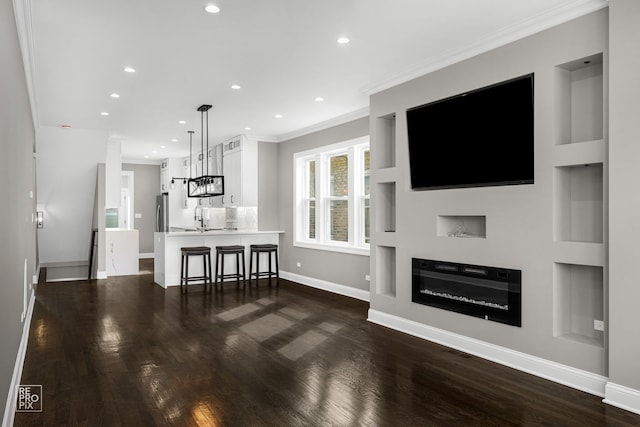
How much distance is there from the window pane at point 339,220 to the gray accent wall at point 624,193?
4458 mm

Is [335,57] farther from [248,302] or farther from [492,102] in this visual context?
[248,302]

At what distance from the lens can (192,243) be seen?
816 cm

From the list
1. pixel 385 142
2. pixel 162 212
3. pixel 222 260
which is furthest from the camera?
pixel 162 212

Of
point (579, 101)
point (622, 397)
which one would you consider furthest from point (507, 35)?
point (622, 397)

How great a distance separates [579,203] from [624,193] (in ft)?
1.63

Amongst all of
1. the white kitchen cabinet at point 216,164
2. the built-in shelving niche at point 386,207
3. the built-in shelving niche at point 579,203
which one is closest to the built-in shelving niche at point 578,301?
the built-in shelving niche at point 579,203

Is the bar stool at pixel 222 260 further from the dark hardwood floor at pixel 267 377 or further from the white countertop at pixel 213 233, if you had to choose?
the dark hardwood floor at pixel 267 377

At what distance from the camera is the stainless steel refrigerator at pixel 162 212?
12.3 metres

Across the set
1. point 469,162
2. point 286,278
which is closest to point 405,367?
point 469,162

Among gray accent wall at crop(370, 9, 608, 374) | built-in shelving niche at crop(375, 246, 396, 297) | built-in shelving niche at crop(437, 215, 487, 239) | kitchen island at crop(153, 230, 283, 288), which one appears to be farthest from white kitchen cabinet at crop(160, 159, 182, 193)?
built-in shelving niche at crop(437, 215, 487, 239)

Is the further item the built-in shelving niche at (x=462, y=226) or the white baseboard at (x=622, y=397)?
the built-in shelving niche at (x=462, y=226)

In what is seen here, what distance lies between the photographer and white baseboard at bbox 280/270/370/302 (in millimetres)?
6688

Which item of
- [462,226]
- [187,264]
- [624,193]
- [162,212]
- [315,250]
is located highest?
[624,193]

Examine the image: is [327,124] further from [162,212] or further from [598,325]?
[162,212]
